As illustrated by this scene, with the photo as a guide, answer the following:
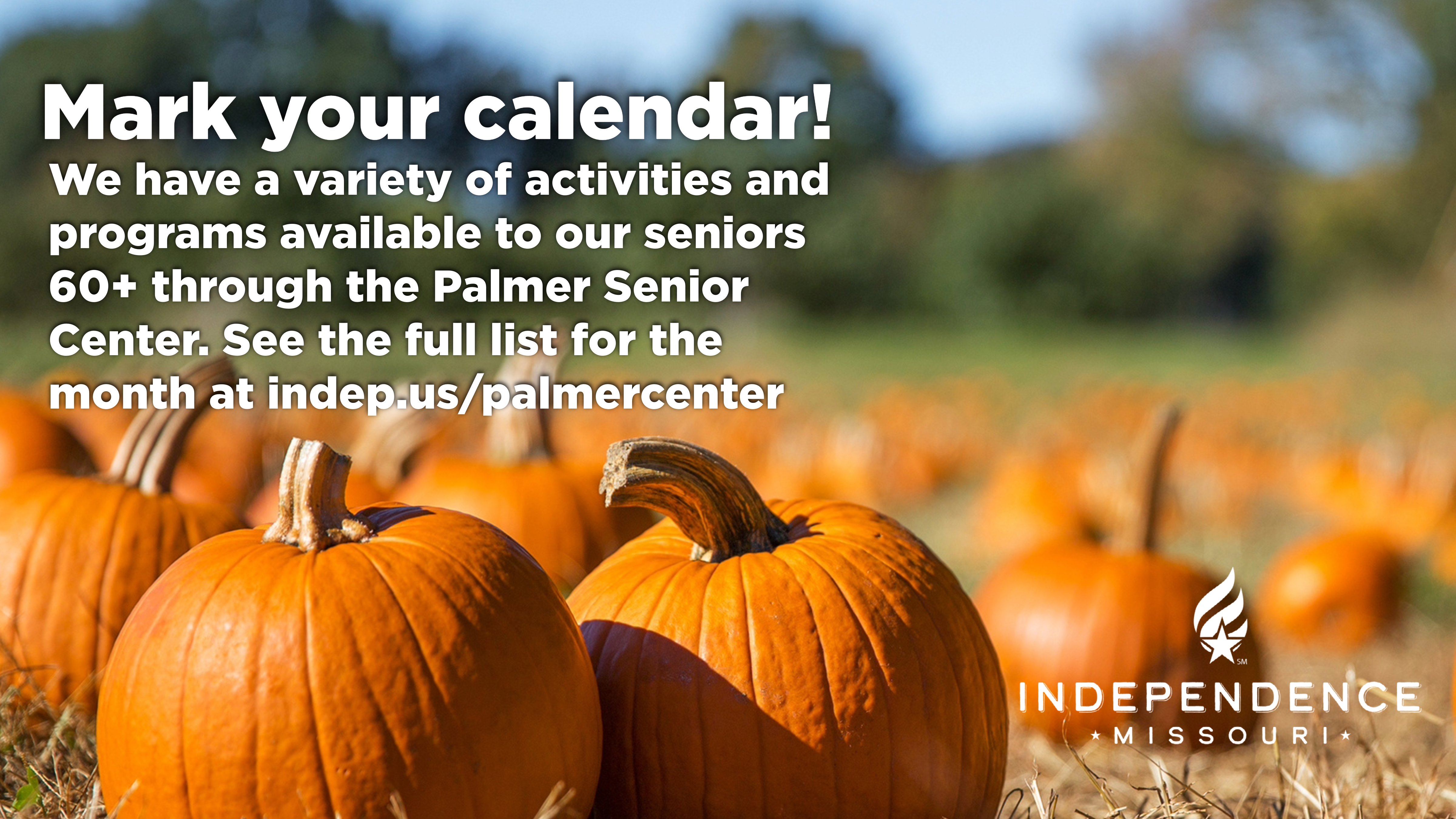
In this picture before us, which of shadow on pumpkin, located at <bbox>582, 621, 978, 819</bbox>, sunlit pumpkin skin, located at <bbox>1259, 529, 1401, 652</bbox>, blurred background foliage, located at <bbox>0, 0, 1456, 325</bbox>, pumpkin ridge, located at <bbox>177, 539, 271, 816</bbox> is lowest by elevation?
sunlit pumpkin skin, located at <bbox>1259, 529, 1401, 652</bbox>

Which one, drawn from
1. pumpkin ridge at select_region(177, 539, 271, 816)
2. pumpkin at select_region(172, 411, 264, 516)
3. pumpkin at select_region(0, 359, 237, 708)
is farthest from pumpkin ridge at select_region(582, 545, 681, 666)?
pumpkin at select_region(172, 411, 264, 516)

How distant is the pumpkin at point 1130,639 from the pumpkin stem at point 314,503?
2110 mm

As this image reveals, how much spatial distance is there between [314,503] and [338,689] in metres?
0.28

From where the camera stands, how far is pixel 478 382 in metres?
3.34

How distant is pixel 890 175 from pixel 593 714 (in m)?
47.5

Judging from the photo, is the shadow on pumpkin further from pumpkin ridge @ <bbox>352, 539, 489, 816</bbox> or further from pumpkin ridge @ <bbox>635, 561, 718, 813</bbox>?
pumpkin ridge @ <bbox>352, 539, 489, 816</bbox>

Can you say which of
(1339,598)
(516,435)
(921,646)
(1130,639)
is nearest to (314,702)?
(921,646)

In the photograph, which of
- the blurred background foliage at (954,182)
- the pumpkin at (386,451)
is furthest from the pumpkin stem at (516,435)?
the blurred background foliage at (954,182)

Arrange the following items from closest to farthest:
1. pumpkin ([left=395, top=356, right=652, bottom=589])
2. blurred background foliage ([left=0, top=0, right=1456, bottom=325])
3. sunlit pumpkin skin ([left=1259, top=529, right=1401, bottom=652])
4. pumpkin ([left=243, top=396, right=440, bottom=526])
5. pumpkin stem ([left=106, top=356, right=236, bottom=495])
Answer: pumpkin stem ([left=106, top=356, right=236, bottom=495]) < pumpkin ([left=395, top=356, right=652, bottom=589]) < pumpkin ([left=243, top=396, right=440, bottom=526]) < sunlit pumpkin skin ([left=1259, top=529, right=1401, bottom=652]) < blurred background foliage ([left=0, top=0, right=1456, bottom=325])

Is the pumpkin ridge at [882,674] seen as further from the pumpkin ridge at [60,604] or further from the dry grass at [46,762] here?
the pumpkin ridge at [60,604]

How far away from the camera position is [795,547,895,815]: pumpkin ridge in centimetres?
180

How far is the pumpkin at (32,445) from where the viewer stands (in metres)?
3.51

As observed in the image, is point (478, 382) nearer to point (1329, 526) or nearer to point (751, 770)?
point (751, 770)

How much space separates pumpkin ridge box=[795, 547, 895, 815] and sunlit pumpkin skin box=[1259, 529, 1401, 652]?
3.88 metres
